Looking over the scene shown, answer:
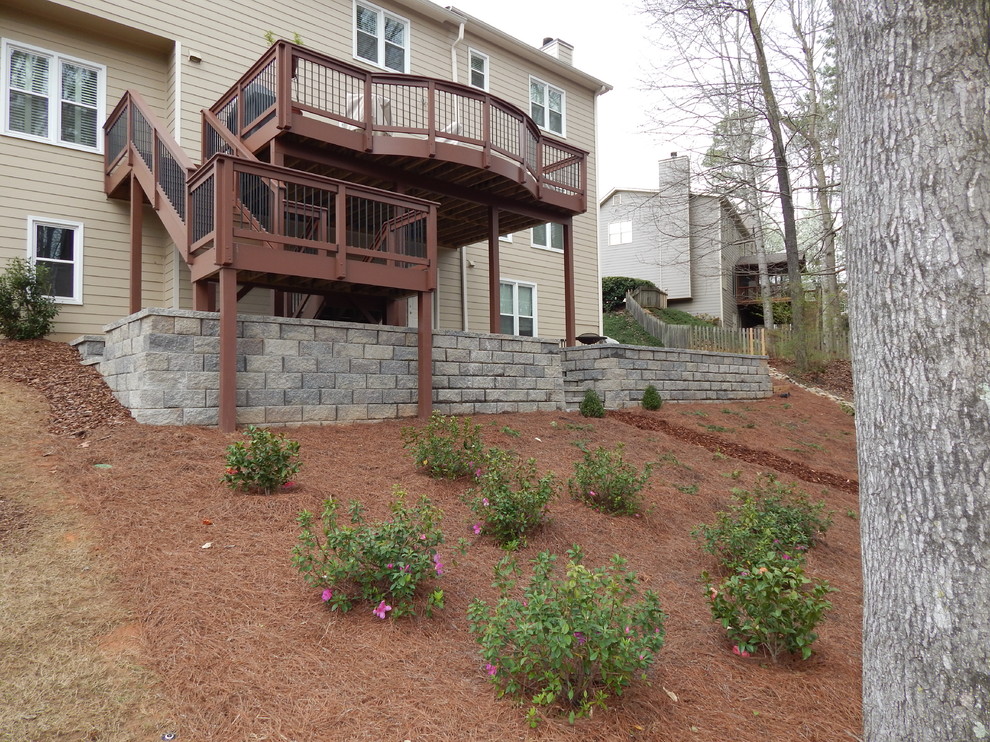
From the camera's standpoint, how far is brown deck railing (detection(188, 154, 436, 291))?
679cm

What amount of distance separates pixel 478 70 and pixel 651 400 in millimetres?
8146

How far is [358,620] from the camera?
348 centimetres

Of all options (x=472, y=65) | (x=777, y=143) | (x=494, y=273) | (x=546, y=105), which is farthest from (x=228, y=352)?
(x=777, y=143)

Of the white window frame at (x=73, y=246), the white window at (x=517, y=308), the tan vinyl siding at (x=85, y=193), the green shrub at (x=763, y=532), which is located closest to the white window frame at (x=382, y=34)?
the tan vinyl siding at (x=85, y=193)

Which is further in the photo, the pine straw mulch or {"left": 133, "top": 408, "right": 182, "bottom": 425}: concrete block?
{"left": 133, "top": 408, "right": 182, "bottom": 425}: concrete block

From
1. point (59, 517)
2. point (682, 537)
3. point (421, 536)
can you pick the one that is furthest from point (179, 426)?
point (682, 537)

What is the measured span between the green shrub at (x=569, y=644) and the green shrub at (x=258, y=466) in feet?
8.54

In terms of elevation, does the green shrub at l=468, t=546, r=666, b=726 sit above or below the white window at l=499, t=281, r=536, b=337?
below

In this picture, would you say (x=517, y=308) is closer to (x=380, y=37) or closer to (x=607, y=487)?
(x=380, y=37)

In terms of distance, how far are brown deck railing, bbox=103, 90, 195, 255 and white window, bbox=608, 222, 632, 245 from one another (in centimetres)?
2302

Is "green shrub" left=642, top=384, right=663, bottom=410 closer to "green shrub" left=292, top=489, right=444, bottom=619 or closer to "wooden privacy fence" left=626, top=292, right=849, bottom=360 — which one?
"wooden privacy fence" left=626, top=292, right=849, bottom=360

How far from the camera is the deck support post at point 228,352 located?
676 centimetres

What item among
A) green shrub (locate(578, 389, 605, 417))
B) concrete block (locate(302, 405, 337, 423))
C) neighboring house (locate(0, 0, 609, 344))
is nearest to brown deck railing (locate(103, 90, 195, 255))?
neighboring house (locate(0, 0, 609, 344))

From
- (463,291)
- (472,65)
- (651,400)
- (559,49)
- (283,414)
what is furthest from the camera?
(559,49)
